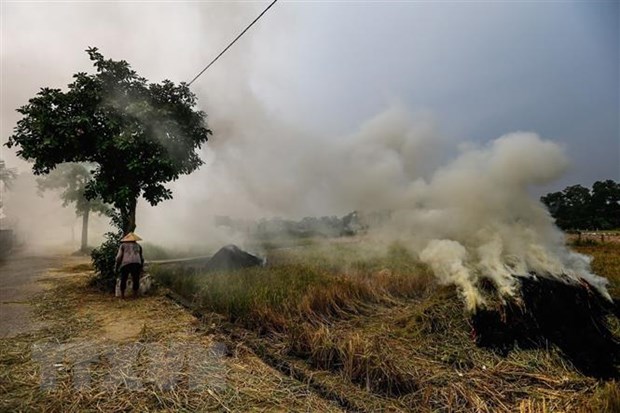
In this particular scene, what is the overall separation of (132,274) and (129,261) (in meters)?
0.53

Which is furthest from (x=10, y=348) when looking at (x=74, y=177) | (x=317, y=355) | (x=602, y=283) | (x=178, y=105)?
(x=74, y=177)

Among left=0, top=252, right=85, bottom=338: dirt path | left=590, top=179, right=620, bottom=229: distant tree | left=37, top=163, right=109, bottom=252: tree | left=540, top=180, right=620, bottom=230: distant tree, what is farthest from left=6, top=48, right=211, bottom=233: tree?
left=590, top=179, right=620, bottom=229: distant tree

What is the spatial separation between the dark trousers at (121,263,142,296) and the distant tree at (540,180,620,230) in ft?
160

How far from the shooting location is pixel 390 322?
6.95 metres

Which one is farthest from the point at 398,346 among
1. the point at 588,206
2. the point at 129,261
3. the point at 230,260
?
the point at 588,206

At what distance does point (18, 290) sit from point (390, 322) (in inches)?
424

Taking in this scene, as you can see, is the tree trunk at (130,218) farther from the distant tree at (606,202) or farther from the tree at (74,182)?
the distant tree at (606,202)

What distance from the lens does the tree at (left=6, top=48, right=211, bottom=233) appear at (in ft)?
29.7

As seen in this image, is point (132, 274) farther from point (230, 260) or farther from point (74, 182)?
point (74, 182)

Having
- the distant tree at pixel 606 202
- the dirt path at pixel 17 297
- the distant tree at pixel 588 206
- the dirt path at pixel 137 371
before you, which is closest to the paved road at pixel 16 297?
the dirt path at pixel 17 297

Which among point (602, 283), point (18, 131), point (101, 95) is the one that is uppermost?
point (101, 95)

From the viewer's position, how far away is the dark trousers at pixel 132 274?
9.16 meters

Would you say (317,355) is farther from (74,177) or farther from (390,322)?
(74,177)

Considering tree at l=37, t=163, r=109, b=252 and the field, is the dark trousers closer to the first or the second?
the field
